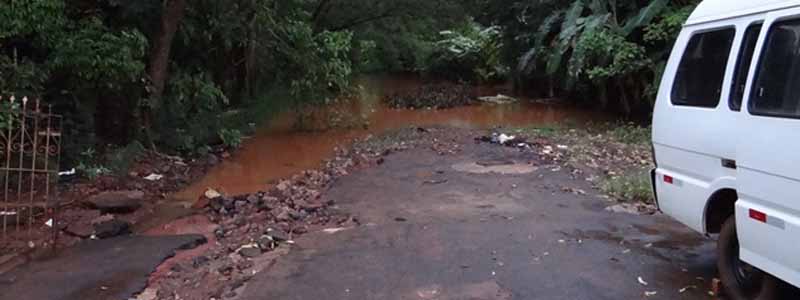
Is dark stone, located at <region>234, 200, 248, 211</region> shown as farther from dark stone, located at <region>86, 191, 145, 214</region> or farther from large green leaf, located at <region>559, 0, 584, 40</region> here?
large green leaf, located at <region>559, 0, 584, 40</region>

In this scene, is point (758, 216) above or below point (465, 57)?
below

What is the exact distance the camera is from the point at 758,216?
4137 millimetres

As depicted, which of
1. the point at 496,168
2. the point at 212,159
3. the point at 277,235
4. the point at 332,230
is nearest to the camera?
the point at 277,235

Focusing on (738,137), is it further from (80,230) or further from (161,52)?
(161,52)

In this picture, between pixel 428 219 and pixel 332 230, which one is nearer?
pixel 332 230

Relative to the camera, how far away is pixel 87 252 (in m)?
7.51


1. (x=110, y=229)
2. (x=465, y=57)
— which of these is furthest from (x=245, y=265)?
(x=465, y=57)

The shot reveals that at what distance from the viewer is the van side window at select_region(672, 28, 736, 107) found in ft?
15.5

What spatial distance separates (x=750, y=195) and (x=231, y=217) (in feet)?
21.2

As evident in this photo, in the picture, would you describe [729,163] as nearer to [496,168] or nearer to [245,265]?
[245,265]

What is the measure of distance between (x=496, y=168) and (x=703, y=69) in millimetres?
6897

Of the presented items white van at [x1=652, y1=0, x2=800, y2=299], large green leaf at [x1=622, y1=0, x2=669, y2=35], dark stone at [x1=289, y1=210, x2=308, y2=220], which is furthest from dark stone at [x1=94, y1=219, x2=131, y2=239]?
large green leaf at [x1=622, y1=0, x2=669, y2=35]

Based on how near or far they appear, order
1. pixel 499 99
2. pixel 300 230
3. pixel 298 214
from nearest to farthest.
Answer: pixel 300 230, pixel 298 214, pixel 499 99

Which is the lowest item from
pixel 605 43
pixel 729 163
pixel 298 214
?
pixel 298 214
